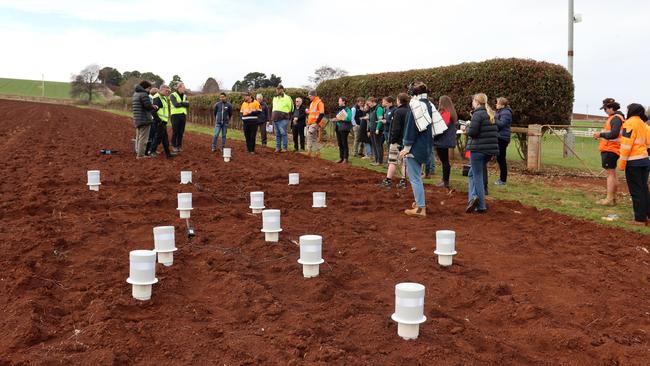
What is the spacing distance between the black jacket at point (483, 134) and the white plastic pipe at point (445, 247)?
10.8 feet

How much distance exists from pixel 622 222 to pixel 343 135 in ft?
27.8

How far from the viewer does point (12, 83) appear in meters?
122

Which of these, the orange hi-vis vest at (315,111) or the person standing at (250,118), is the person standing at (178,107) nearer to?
the person standing at (250,118)

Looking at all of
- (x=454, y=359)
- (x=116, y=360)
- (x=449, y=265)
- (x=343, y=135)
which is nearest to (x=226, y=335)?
(x=116, y=360)

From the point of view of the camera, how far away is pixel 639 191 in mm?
7945

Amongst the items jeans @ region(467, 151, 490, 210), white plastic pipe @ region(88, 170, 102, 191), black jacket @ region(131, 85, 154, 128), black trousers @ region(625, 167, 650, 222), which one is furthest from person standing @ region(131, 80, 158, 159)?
black trousers @ region(625, 167, 650, 222)

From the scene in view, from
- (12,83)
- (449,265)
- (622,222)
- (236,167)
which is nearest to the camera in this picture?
(449,265)

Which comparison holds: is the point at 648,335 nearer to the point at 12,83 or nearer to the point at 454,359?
the point at 454,359

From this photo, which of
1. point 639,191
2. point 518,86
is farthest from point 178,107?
point 639,191

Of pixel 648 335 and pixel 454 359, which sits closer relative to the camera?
pixel 454 359

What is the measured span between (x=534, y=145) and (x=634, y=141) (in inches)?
231

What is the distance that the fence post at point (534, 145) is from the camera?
1368 centimetres

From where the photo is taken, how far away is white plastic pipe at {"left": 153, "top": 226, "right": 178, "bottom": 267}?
199 inches

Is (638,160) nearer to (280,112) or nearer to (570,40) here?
(280,112)
